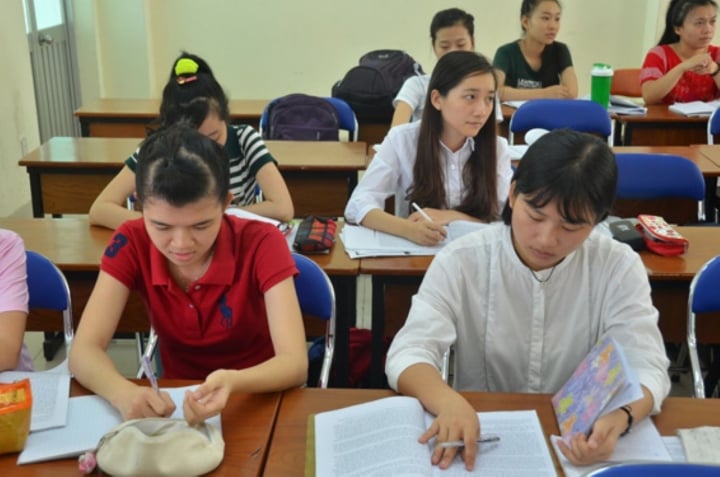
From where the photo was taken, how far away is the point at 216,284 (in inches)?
60.5

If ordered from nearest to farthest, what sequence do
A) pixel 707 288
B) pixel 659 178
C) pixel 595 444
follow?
pixel 595 444, pixel 707 288, pixel 659 178

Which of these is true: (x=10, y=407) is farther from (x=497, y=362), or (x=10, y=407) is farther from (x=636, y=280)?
(x=636, y=280)

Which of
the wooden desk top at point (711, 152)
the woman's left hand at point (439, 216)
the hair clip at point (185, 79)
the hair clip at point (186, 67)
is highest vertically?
the hair clip at point (186, 67)

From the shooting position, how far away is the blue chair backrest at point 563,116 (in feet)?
11.8

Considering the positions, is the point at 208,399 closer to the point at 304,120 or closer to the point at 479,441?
the point at 479,441

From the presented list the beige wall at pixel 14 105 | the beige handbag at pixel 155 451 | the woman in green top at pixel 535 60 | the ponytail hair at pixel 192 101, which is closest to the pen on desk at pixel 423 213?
the ponytail hair at pixel 192 101

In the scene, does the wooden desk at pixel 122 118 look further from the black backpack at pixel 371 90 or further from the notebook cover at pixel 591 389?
the notebook cover at pixel 591 389

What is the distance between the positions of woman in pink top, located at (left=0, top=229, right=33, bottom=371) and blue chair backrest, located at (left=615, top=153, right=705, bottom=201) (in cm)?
205

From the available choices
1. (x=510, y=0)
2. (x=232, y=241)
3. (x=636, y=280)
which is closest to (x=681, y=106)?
(x=510, y=0)

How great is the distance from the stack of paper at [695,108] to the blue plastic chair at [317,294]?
2.78m

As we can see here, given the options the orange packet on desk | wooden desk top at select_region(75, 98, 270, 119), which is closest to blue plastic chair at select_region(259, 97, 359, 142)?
wooden desk top at select_region(75, 98, 270, 119)

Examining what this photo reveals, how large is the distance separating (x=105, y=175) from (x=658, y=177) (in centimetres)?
214

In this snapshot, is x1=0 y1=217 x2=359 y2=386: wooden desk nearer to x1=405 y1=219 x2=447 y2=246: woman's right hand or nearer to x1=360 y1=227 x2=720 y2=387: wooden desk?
x1=360 y1=227 x2=720 y2=387: wooden desk

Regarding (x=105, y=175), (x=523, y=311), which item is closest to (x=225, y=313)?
(x=523, y=311)
